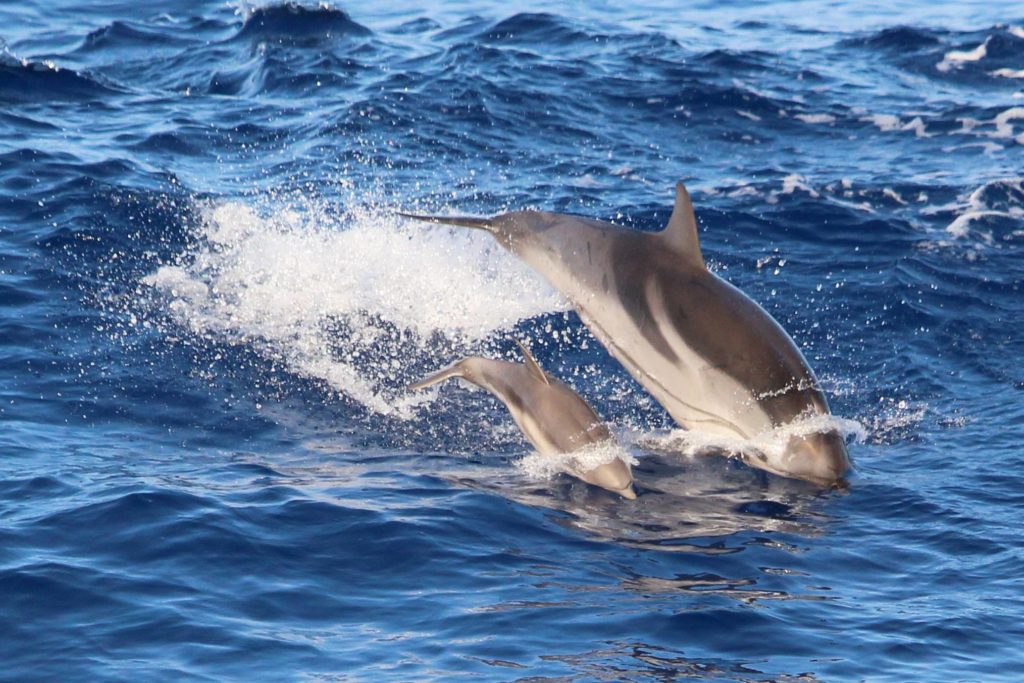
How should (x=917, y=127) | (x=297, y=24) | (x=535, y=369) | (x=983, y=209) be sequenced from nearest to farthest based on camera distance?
1. (x=535, y=369)
2. (x=983, y=209)
3. (x=917, y=127)
4. (x=297, y=24)

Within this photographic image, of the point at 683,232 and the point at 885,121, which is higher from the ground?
the point at 885,121

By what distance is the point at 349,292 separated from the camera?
47.7 ft

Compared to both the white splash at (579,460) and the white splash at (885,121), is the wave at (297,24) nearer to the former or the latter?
the white splash at (885,121)

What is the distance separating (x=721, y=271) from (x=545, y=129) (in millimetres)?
5504

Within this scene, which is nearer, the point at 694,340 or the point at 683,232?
the point at 694,340

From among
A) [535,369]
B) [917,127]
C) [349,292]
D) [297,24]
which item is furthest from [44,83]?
[535,369]

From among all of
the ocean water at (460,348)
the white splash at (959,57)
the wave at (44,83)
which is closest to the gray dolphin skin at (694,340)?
the ocean water at (460,348)

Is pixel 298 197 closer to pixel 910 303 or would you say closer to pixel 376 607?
pixel 910 303

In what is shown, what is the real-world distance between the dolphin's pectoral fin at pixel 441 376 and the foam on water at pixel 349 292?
897mm

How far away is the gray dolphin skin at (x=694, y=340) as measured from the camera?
10.5m

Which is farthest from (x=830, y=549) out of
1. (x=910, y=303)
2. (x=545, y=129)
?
(x=545, y=129)

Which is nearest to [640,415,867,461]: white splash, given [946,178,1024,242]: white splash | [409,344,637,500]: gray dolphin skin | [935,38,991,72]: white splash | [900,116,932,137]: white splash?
[409,344,637,500]: gray dolphin skin

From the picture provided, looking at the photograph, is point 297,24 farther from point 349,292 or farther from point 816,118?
point 349,292

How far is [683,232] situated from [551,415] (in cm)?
168
